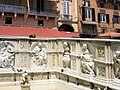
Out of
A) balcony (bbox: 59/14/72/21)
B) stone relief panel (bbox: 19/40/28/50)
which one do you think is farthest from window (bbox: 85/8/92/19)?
stone relief panel (bbox: 19/40/28/50)

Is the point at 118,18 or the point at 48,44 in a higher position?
the point at 118,18

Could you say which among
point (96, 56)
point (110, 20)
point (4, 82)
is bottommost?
point (4, 82)

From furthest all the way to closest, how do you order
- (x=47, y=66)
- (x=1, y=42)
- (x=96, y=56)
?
(x=47, y=66) → (x=1, y=42) → (x=96, y=56)

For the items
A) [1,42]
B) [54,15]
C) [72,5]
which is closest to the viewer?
[1,42]

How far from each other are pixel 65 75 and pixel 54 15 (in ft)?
76.8

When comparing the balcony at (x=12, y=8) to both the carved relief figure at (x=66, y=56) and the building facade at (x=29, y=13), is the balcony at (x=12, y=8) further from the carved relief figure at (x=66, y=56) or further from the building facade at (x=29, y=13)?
the carved relief figure at (x=66, y=56)

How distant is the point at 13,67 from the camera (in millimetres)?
8906

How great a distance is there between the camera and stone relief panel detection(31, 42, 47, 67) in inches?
362

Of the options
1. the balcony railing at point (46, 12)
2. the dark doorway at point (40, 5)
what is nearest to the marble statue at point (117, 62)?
the balcony railing at point (46, 12)

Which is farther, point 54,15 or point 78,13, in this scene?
point 78,13

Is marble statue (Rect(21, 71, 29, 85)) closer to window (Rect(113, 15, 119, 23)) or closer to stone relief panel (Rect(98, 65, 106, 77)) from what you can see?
stone relief panel (Rect(98, 65, 106, 77))

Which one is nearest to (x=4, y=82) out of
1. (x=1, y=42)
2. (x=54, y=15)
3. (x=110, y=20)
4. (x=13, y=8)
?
(x=1, y=42)

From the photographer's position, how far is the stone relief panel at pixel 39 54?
919 centimetres

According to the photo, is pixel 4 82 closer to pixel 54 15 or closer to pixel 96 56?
pixel 96 56
